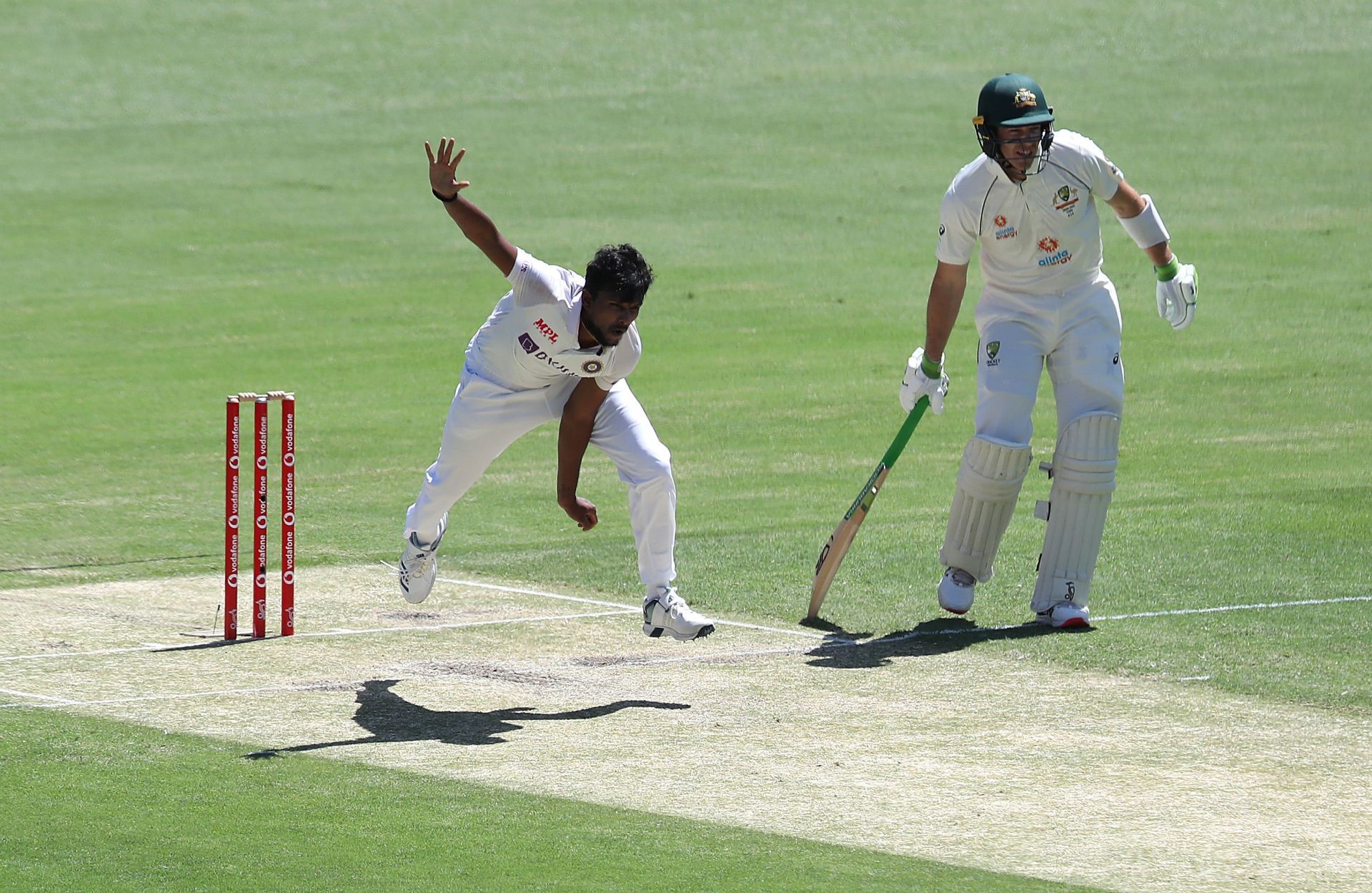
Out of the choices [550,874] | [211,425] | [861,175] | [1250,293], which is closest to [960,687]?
[550,874]

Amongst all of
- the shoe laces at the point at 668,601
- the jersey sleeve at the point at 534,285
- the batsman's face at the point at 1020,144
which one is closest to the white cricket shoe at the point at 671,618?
the shoe laces at the point at 668,601

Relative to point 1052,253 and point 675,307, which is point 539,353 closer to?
point 1052,253

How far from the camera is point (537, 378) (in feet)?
25.7

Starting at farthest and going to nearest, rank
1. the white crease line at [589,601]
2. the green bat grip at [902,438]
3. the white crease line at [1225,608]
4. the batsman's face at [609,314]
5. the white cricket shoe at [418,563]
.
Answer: the green bat grip at [902,438] < the white crease line at [1225,608] < the white crease line at [589,601] < the white cricket shoe at [418,563] < the batsman's face at [609,314]

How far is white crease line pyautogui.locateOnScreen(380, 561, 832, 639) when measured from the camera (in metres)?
8.38

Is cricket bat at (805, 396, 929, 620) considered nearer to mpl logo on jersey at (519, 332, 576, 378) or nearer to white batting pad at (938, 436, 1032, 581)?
white batting pad at (938, 436, 1032, 581)

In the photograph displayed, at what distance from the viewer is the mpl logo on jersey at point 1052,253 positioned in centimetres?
848

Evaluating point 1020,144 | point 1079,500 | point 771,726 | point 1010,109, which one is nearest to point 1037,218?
point 1020,144

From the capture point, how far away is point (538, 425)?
7.86m

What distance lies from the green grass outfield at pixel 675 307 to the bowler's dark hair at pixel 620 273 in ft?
6.38

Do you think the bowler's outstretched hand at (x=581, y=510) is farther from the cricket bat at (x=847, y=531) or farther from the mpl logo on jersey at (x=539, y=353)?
the cricket bat at (x=847, y=531)

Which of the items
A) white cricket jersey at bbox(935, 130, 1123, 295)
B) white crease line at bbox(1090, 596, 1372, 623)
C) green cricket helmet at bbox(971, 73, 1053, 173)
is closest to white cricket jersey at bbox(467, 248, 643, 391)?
white cricket jersey at bbox(935, 130, 1123, 295)

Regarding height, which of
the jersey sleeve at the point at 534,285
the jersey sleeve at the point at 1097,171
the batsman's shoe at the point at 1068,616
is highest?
the jersey sleeve at the point at 1097,171

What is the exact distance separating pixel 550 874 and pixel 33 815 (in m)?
1.58
